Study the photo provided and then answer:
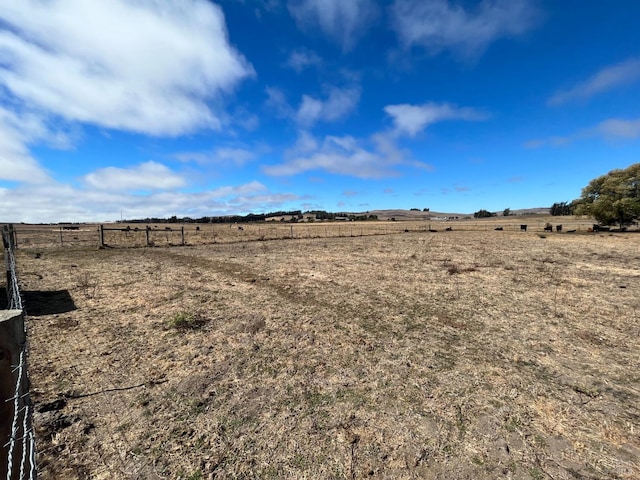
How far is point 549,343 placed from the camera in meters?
5.87

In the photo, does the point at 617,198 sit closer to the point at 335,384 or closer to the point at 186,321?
the point at 335,384

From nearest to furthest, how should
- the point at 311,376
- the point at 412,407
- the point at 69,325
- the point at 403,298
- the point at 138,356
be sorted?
the point at 412,407, the point at 311,376, the point at 138,356, the point at 69,325, the point at 403,298

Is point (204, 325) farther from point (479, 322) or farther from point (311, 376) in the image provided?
point (479, 322)

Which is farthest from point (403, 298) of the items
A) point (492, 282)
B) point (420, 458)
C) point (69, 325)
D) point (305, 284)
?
point (69, 325)

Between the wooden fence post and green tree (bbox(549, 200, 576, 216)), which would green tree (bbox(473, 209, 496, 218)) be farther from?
the wooden fence post

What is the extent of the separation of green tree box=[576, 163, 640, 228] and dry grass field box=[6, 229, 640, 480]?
3791 cm

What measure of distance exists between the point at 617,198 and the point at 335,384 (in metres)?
49.1

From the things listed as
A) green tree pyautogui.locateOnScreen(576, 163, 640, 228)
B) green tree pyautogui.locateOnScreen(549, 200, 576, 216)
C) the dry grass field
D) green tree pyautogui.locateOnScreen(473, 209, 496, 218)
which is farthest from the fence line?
green tree pyautogui.locateOnScreen(473, 209, 496, 218)

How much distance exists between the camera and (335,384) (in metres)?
4.43

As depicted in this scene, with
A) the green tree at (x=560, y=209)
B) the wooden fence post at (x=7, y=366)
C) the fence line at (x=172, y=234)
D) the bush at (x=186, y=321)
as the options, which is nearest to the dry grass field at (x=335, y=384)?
the bush at (x=186, y=321)

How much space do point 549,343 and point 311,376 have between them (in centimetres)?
464

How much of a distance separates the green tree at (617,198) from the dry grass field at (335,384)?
3791 centimetres

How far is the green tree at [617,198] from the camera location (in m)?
35.9

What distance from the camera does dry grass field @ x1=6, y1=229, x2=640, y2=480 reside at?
308cm
